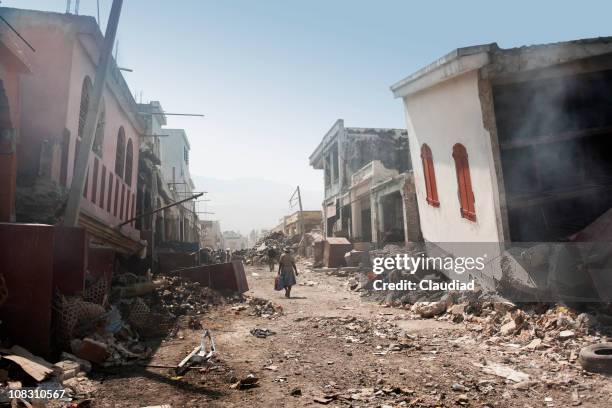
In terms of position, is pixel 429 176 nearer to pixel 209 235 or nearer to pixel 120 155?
pixel 120 155

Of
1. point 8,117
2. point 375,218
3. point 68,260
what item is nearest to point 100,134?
point 8,117

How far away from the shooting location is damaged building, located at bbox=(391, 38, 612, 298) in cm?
783

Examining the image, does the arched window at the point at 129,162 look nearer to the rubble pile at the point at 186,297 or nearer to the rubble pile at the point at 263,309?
the rubble pile at the point at 186,297

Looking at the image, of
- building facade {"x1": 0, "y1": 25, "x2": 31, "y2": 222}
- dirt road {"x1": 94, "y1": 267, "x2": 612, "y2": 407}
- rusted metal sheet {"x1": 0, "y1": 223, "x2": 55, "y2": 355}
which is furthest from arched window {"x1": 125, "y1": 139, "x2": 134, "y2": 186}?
rusted metal sheet {"x1": 0, "y1": 223, "x2": 55, "y2": 355}

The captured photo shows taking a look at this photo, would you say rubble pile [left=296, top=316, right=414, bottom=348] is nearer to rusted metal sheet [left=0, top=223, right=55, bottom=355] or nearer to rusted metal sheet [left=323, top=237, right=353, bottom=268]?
rusted metal sheet [left=0, top=223, right=55, bottom=355]

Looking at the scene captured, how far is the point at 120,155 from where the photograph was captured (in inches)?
496

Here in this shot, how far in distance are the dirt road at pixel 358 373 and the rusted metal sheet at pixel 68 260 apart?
1278mm

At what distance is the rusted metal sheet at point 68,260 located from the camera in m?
5.02

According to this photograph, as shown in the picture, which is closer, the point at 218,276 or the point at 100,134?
the point at 100,134

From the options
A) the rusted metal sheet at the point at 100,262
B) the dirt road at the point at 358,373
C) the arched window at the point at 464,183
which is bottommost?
the dirt road at the point at 358,373

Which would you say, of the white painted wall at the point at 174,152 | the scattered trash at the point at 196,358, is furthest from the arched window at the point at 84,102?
the white painted wall at the point at 174,152

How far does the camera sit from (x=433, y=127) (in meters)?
10.1

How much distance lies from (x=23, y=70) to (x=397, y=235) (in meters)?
14.3

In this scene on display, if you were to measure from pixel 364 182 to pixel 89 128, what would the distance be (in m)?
15.1
